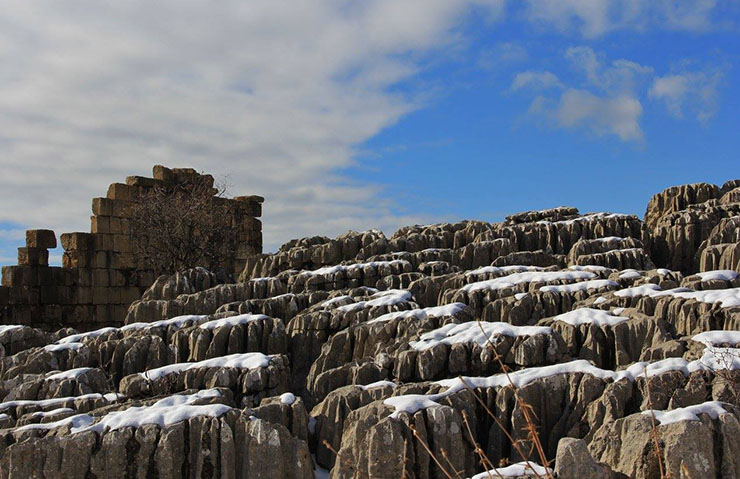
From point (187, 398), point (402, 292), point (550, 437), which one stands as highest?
point (402, 292)

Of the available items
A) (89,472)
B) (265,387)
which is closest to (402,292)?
(265,387)

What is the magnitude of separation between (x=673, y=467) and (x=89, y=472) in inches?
293

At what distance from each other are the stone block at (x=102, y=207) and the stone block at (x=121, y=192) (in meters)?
0.40

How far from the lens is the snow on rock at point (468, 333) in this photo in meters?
13.3

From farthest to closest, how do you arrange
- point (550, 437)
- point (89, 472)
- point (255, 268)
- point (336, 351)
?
1. point (255, 268)
2. point (336, 351)
3. point (550, 437)
4. point (89, 472)

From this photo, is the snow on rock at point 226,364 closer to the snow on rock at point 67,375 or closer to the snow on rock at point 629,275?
the snow on rock at point 67,375

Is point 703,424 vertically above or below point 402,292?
below

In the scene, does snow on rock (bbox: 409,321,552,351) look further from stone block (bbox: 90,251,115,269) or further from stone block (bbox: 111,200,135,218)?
stone block (bbox: 111,200,135,218)

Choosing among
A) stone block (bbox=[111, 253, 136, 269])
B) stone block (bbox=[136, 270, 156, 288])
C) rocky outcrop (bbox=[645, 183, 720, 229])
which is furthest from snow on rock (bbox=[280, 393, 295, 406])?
stone block (bbox=[111, 253, 136, 269])

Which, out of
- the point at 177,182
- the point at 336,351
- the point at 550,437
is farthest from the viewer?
the point at 177,182

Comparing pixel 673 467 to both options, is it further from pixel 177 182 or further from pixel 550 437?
pixel 177 182

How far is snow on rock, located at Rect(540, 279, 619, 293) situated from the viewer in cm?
1666

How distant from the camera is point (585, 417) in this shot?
10.8m

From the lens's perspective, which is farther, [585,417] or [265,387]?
[265,387]
